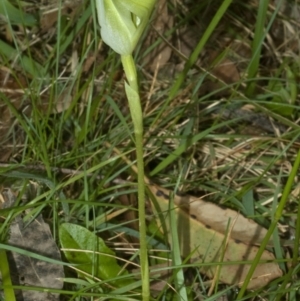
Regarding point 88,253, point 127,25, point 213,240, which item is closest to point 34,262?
point 88,253

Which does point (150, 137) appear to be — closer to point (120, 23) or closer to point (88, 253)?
point (88, 253)

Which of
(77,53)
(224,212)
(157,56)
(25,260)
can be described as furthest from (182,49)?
(25,260)

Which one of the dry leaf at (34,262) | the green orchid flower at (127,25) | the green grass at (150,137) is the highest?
the green orchid flower at (127,25)

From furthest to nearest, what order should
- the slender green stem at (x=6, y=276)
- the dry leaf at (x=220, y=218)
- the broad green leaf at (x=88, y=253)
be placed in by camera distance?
the dry leaf at (x=220, y=218)
the broad green leaf at (x=88, y=253)
the slender green stem at (x=6, y=276)

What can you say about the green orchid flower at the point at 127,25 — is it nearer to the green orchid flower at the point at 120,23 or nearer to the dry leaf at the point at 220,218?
the green orchid flower at the point at 120,23

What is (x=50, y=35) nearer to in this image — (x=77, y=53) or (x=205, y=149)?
(x=77, y=53)

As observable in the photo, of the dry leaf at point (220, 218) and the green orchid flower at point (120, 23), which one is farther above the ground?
the green orchid flower at point (120, 23)

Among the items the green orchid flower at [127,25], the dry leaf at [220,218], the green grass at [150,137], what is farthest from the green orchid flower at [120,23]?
the dry leaf at [220,218]
